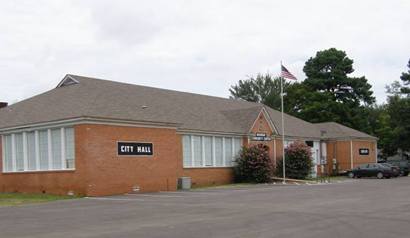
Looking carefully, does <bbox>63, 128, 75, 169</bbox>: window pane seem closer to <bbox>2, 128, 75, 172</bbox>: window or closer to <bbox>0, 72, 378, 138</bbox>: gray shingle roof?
<bbox>2, 128, 75, 172</bbox>: window

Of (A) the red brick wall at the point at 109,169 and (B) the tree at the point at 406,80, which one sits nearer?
(A) the red brick wall at the point at 109,169

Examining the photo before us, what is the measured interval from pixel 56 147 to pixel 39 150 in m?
1.51

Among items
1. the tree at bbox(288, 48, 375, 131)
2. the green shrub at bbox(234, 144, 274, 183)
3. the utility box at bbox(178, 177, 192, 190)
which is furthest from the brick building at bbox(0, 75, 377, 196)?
the tree at bbox(288, 48, 375, 131)

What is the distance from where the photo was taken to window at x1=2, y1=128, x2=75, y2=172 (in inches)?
1225

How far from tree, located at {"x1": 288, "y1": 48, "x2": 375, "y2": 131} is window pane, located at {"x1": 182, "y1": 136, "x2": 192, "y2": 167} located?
129ft

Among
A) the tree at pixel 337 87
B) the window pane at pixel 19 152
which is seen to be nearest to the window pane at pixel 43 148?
the window pane at pixel 19 152

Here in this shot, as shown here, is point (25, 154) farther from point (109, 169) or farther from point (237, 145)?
point (237, 145)

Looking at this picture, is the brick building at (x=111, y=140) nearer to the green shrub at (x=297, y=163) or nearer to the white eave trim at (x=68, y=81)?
the white eave trim at (x=68, y=81)

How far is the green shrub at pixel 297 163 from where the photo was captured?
45.6 m

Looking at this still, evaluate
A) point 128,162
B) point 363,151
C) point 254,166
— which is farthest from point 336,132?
point 128,162

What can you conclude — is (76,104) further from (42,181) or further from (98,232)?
(98,232)

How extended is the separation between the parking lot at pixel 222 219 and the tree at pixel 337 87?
177ft

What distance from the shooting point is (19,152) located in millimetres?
34000

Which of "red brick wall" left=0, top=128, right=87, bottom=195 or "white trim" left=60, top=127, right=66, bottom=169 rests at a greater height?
"white trim" left=60, top=127, right=66, bottom=169
